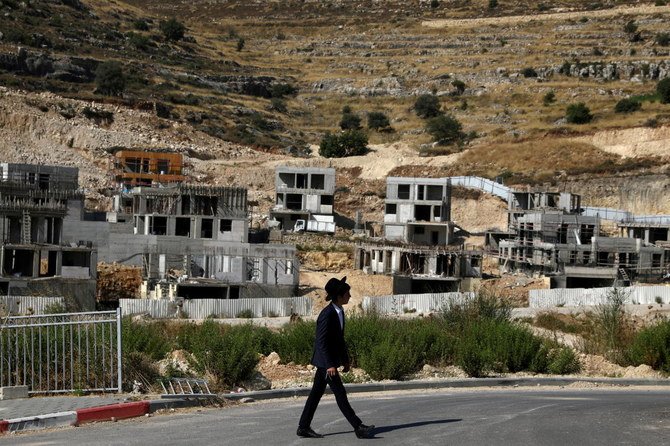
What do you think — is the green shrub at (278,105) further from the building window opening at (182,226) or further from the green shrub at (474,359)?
the green shrub at (474,359)

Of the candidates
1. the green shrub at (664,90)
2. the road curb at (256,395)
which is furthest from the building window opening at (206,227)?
the green shrub at (664,90)

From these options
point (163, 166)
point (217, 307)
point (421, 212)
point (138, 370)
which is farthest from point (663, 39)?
point (138, 370)

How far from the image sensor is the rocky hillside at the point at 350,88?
83.8m

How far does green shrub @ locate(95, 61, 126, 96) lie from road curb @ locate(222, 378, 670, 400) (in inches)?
3144

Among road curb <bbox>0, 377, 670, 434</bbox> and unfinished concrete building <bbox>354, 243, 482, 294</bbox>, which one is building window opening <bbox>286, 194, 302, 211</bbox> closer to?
unfinished concrete building <bbox>354, 243, 482, 294</bbox>

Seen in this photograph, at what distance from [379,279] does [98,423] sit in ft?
147

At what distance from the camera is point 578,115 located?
315 feet

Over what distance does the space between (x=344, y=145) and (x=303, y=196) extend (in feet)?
61.7

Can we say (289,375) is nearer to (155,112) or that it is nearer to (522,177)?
(522,177)

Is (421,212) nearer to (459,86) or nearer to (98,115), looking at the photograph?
(98,115)

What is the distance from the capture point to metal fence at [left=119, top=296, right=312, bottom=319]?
44969mm

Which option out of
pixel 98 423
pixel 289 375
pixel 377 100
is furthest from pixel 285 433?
pixel 377 100

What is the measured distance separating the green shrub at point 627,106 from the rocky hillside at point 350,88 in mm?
911

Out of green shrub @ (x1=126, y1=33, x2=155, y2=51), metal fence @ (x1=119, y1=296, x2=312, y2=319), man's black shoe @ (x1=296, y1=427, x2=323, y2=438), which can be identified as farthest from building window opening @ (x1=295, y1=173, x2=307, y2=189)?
man's black shoe @ (x1=296, y1=427, x2=323, y2=438)
